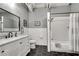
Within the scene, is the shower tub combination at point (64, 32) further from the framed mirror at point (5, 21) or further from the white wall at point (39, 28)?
the framed mirror at point (5, 21)

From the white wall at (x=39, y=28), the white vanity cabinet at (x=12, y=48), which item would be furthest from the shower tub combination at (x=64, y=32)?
the white vanity cabinet at (x=12, y=48)

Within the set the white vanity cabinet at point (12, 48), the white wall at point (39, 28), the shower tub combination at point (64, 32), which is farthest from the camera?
the white wall at point (39, 28)

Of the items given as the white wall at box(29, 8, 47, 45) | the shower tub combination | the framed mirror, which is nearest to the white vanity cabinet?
the framed mirror

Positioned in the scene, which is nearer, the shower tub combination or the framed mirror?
the framed mirror

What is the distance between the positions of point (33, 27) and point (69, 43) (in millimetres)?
2234

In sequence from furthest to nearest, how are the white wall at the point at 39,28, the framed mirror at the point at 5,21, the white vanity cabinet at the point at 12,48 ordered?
the white wall at the point at 39,28
the framed mirror at the point at 5,21
the white vanity cabinet at the point at 12,48

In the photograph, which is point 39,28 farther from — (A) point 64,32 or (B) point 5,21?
(B) point 5,21

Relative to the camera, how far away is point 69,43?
2.62m

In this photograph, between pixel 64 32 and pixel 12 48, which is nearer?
pixel 12 48

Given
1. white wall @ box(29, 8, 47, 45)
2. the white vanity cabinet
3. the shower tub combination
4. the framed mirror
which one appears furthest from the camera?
white wall @ box(29, 8, 47, 45)

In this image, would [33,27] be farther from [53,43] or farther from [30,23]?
[53,43]

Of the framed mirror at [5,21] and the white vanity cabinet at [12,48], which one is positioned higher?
the framed mirror at [5,21]

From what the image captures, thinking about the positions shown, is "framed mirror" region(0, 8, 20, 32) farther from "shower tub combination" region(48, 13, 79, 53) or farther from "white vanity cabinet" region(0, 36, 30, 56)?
"shower tub combination" region(48, 13, 79, 53)

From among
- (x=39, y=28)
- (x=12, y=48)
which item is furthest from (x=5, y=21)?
(x=39, y=28)
